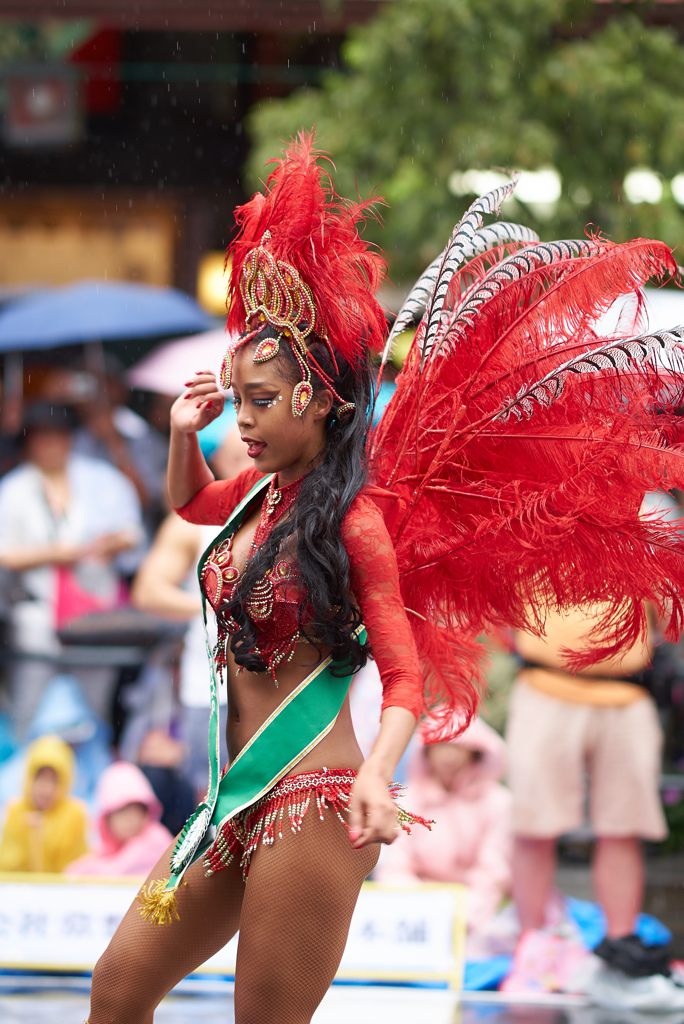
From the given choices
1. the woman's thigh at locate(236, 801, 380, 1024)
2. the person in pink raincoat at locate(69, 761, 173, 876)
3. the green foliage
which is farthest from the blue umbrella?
the woman's thigh at locate(236, 801, 380, 1024)

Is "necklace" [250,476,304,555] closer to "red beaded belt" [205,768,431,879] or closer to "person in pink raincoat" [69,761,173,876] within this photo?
"red beaded belt" [205,768,431,879]

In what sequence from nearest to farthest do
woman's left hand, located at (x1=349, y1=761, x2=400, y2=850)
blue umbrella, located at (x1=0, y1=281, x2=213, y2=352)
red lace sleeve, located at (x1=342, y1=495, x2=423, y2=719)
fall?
woman's left hand, located at (x1=349, y1=761, x2=400, y2=850) → red lace sleeve, located at (x1=342, y1=495, x2=423, y2=719) → blue umbrella, located at (x1=0, y1=281, x2=213, y2=352)

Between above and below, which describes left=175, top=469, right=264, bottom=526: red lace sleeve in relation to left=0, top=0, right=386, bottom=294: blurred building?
above

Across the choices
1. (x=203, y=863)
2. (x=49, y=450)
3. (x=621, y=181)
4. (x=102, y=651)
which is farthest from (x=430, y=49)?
(x=203, y=863)

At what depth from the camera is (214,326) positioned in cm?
663

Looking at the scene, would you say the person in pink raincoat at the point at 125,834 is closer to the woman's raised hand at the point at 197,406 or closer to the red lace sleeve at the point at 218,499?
the red lace sleeve at the point at 218,499

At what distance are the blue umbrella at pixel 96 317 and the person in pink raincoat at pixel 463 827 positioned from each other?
3.11 m

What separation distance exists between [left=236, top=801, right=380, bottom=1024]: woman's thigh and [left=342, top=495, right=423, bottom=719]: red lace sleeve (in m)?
0.30

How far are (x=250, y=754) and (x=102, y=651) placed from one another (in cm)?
314

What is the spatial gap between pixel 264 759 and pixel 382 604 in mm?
368

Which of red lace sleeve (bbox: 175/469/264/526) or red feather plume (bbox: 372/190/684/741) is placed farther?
red lace sleeve (bbox: 175/469/264/526)

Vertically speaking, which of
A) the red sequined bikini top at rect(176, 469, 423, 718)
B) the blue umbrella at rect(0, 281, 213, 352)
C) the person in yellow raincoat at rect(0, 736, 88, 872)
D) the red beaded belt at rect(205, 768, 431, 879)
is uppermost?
the red sequined bikini top at rect(176, 469, 423, 718)

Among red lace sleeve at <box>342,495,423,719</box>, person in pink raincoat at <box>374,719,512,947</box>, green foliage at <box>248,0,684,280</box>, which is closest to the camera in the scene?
red lace sleeve at <box>342,495,423,719</box>

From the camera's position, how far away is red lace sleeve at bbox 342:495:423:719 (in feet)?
6.25
